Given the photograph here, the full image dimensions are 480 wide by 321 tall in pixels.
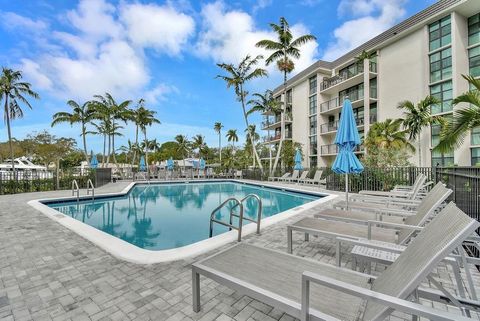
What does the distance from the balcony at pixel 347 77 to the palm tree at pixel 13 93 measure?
25527mm

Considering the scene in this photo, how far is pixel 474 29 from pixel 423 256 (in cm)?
2157

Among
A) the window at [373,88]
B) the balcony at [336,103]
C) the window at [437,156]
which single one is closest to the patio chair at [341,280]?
the window at [437,156]

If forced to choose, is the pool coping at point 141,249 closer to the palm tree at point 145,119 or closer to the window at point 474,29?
the window at point 474,29

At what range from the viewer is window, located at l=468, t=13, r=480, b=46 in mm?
15212

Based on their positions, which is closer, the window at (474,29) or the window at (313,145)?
the window at (474,29)

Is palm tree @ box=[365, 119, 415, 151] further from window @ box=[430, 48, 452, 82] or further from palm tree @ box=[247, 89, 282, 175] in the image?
palm tree @ box=[247, 89, 282, 175]

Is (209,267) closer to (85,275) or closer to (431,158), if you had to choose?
(85,275)

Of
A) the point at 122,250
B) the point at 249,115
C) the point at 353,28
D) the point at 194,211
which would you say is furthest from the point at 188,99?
the point at 122,250

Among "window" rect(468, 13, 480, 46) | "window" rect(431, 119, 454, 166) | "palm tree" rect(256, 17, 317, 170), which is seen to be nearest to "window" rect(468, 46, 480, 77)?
"window" rect(468, 13, 480, 46)

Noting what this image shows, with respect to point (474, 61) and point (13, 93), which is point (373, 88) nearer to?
point (474, 61)

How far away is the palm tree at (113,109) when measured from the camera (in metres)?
23.7

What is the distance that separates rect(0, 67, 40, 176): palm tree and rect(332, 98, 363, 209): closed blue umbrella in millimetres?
20546

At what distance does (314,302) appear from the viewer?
1.85 metres

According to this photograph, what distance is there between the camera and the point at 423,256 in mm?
1578
